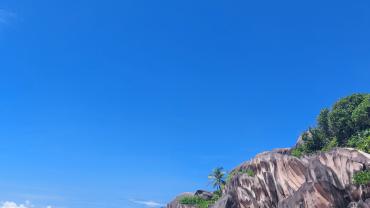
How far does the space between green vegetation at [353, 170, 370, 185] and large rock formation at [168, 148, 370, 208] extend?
21.1 inches

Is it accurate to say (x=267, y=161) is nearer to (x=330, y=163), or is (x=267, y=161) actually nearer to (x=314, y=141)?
(x=330, y=163)

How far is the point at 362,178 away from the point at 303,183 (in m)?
6.10

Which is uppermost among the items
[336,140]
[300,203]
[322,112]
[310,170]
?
[322,112]

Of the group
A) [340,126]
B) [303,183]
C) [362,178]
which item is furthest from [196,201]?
[362,178]

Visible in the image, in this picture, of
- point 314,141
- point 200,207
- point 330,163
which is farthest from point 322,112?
point 330,163

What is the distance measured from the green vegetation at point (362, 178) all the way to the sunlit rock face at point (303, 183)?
0.57m

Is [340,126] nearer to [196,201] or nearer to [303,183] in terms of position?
[196,201]

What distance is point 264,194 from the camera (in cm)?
5262

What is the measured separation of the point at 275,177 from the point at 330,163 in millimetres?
7805

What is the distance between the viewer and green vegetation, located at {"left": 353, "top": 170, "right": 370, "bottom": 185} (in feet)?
136

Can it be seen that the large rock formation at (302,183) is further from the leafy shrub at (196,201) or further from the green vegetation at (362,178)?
the leafy shrub at (196,201)

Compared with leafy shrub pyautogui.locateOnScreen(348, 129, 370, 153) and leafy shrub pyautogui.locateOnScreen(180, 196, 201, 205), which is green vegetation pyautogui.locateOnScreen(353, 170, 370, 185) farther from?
leafy shrub pyautogui.locateOnScreen(180, 196, 201, 205)

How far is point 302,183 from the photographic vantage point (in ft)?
160

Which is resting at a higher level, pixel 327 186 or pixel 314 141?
pixel 314 141
